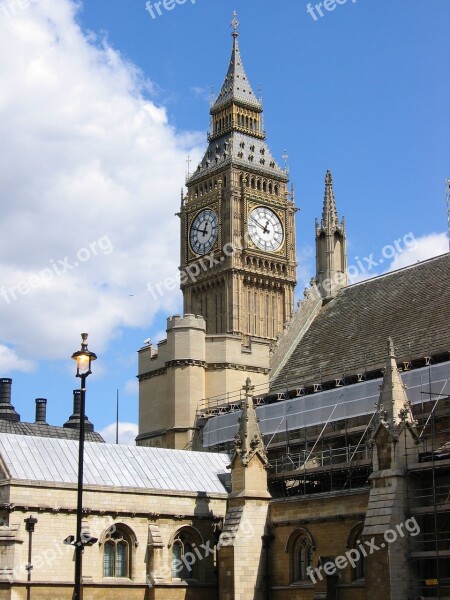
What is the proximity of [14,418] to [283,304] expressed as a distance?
23805 millimetres

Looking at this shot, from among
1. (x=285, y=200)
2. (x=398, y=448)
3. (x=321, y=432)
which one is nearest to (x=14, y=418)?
(x=285, y=200)

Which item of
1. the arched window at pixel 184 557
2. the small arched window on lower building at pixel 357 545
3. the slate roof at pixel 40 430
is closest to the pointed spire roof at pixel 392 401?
the small arched window on lower building at pixel 357 545

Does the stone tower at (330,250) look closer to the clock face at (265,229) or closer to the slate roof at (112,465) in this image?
the slate roof at (112,465)

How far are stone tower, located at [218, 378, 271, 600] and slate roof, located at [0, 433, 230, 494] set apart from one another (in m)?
2.90

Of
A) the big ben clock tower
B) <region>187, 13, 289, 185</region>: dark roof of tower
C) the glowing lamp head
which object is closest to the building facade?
the glowing lamp head

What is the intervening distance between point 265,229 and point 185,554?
47.9 metres

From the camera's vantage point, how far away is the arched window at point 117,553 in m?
43.0

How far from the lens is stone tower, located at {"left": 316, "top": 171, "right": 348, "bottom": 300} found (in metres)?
63.2

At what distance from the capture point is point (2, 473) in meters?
41.7

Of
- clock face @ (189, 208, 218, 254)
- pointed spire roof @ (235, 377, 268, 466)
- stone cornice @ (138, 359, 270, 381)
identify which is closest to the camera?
pointed spire roof @ (235, 377, 268, 466)

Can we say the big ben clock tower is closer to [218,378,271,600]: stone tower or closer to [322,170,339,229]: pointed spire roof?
[322,170,339,229]: pointed spire roof

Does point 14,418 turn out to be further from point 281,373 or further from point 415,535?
point 415,535

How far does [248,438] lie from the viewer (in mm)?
45500

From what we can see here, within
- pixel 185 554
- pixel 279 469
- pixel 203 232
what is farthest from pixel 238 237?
pixel 185 554
